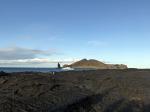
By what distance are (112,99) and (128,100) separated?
2.80 feet

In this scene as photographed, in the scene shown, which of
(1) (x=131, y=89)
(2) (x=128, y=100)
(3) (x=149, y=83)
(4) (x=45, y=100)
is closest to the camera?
(4) (x=45, y=100)

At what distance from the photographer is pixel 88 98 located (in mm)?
19344

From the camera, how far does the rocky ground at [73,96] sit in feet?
57.2

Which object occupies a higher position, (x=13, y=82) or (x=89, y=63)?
(x=89, y=63)

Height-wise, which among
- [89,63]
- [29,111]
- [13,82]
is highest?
[89,63]

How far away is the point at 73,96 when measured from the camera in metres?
19.7

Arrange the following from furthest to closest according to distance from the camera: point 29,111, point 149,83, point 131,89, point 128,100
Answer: point 149,83, point 131,89, point 128,100, point 29,111

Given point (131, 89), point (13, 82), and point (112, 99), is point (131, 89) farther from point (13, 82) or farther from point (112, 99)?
point (13, 82)

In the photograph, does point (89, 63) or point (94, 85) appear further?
point (89, 63)

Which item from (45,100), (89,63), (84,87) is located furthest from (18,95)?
(89,63)

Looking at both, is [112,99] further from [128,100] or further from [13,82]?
[13,82]

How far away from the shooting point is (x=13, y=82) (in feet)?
77.6

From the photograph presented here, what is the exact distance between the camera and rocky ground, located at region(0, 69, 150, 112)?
1742 centimetres

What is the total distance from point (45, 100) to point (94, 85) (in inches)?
234
